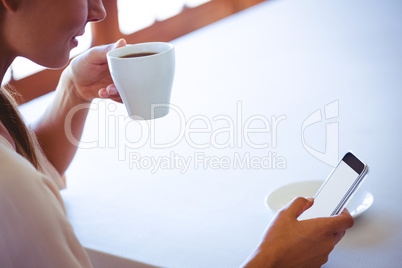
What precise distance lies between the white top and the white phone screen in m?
0.40

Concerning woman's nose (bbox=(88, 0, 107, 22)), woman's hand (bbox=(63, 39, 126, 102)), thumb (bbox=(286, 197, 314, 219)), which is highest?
woman's nose (bbox=(88, 0, 107, 22))

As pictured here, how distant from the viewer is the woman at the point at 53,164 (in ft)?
1.97

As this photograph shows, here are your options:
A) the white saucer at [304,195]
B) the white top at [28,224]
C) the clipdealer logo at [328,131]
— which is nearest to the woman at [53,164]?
the white top at [28,224]

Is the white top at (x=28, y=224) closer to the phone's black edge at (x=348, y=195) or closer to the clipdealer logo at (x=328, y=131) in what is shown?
the phone's black edge at (x=348, y=195)

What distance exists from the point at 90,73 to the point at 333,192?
513 mm

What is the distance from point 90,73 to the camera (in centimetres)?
113

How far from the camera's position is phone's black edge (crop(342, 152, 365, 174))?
871 mm

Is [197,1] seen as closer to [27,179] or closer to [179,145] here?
[179,145]

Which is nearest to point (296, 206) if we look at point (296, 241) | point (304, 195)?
point (296, 241)

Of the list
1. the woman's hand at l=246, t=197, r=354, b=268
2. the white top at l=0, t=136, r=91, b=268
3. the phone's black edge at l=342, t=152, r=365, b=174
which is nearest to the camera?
the white top at l=0, t=136, r=91, b=268

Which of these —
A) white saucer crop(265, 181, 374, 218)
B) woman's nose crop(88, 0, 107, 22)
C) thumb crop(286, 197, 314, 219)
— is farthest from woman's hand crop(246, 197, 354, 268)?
woman's nose crop(88, 0, 107, 22)

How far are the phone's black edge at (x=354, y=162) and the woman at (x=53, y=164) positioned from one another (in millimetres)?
89

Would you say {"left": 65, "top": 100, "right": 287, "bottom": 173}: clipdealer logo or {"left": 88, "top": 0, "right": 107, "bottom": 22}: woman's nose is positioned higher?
{"left": 88, "top": 0, "right": 107, "bottom": 22}: woman's nose

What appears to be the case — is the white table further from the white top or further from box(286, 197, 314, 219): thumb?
the white top
